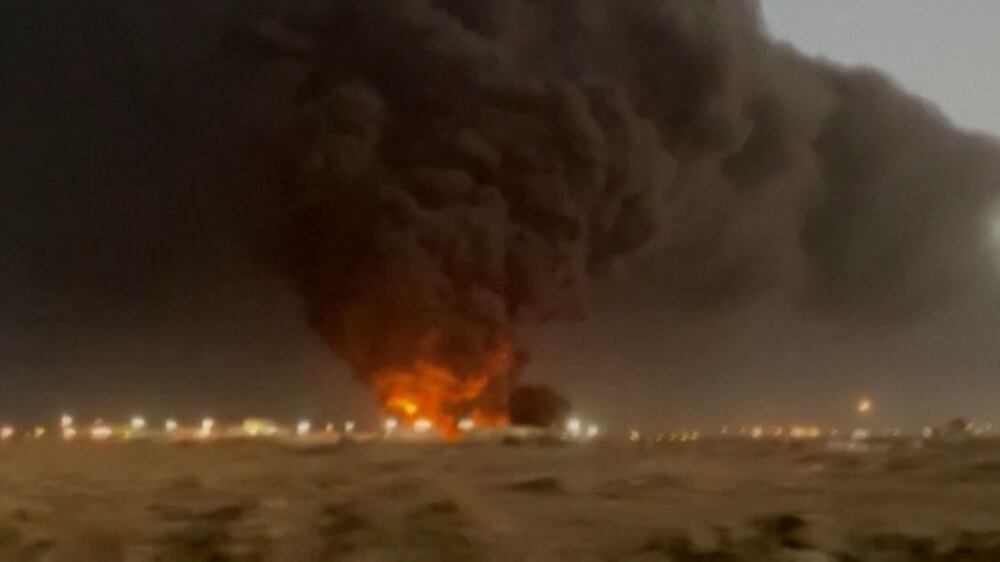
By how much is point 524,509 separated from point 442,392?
106ft

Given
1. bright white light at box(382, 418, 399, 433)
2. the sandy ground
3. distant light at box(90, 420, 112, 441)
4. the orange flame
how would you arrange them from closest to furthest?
the sandy ground
distant light at box(90, 420, 112, 441)
bright white light at box(382, 418, 399, 433)
the orange flame

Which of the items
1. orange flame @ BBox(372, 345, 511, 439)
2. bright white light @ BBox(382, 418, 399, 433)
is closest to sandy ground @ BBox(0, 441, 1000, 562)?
bright white light @ BBox(382, 418, 399, 433)

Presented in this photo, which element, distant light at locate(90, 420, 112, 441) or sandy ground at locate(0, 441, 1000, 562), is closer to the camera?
sandy ground at locate(0, 441, 1000, 562)

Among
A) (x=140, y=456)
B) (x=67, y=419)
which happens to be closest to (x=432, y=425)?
(x=67, y=419)

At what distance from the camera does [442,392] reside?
124 feet

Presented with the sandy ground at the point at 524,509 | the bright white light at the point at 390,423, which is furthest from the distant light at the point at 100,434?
the bright white light at the point at 390,423

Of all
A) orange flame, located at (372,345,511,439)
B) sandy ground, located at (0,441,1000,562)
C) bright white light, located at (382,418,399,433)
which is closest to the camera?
sandy ground, located at (0,441,1000,562)

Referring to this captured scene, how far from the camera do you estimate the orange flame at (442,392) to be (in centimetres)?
3778

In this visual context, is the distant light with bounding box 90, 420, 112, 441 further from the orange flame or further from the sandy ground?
the orange flame

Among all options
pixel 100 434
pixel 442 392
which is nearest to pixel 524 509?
pixel 100 434

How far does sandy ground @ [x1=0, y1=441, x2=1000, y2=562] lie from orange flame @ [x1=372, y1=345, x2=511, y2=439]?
30005 mm

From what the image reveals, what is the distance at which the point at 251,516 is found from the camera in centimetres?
558

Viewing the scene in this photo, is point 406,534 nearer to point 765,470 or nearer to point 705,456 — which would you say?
point 765,470

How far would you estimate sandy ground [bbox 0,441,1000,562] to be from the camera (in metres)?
4.94
